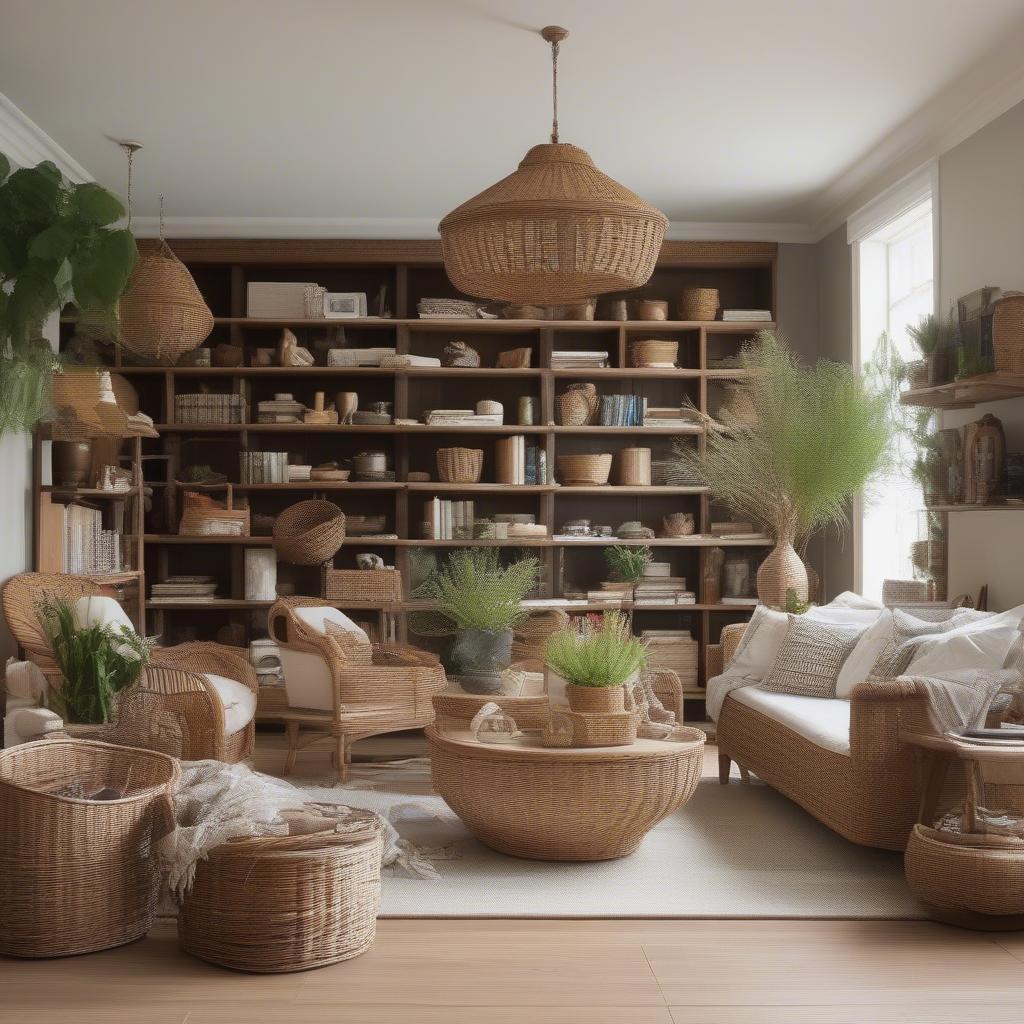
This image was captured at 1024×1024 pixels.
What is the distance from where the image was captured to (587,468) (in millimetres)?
7184

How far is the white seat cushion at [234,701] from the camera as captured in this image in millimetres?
4945

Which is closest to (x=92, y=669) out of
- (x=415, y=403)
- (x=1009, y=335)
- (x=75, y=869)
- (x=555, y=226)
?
(x=75, y=869)

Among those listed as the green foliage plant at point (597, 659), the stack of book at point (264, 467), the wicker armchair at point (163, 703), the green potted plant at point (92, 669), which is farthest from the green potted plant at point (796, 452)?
the green potted plant at point (92, 669)

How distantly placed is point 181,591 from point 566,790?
12.3 ft

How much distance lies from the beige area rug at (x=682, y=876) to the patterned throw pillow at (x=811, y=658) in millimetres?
506

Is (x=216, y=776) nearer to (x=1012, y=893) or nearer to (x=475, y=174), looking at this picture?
(x=1012, y=893)

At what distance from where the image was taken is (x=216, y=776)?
3715mm

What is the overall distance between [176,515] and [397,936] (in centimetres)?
427

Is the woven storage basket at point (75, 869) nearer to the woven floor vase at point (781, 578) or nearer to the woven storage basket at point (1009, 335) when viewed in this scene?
the woven storage basket at point (1009, 335)

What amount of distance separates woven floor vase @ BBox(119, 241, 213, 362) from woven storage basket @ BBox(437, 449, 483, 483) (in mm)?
1669

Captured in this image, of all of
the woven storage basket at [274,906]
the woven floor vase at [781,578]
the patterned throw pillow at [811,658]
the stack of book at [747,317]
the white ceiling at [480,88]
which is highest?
the white ceiling at [480,88]

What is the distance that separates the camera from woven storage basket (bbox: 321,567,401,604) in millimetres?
6863

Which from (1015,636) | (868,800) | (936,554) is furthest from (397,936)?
(936,554)

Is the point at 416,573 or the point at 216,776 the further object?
the point at 416,573
